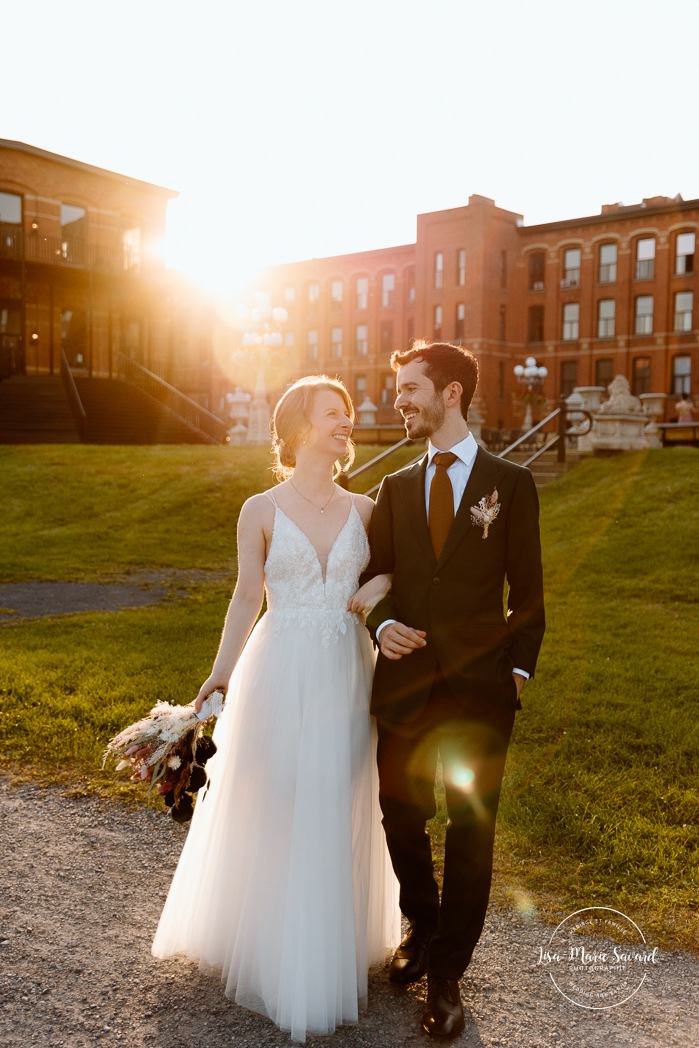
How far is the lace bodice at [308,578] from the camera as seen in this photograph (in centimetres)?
332

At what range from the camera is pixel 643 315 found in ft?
151

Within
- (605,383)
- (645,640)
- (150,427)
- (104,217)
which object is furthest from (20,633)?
(605,383)

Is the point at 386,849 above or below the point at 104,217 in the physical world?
below

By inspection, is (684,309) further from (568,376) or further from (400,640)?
(400,640)

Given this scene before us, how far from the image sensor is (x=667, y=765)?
5.31m

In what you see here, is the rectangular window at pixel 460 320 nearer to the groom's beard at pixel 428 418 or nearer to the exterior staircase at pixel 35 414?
the exterior staircase at pixel 35 414

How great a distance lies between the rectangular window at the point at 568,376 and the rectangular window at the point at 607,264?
454cm

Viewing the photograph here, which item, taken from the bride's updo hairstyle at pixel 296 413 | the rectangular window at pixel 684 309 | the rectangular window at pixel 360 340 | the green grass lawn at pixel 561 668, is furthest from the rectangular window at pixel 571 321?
the bride's updo hairstyle at pixel 296 413

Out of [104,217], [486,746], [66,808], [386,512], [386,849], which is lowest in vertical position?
[66,808]

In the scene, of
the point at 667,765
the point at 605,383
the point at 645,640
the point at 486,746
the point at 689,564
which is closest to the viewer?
the point at 486,746

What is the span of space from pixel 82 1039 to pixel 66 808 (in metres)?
2.04

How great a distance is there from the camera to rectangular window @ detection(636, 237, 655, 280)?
4559 centimetres

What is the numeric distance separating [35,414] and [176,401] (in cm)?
500

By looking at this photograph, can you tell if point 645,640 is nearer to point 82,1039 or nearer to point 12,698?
point 12,698
